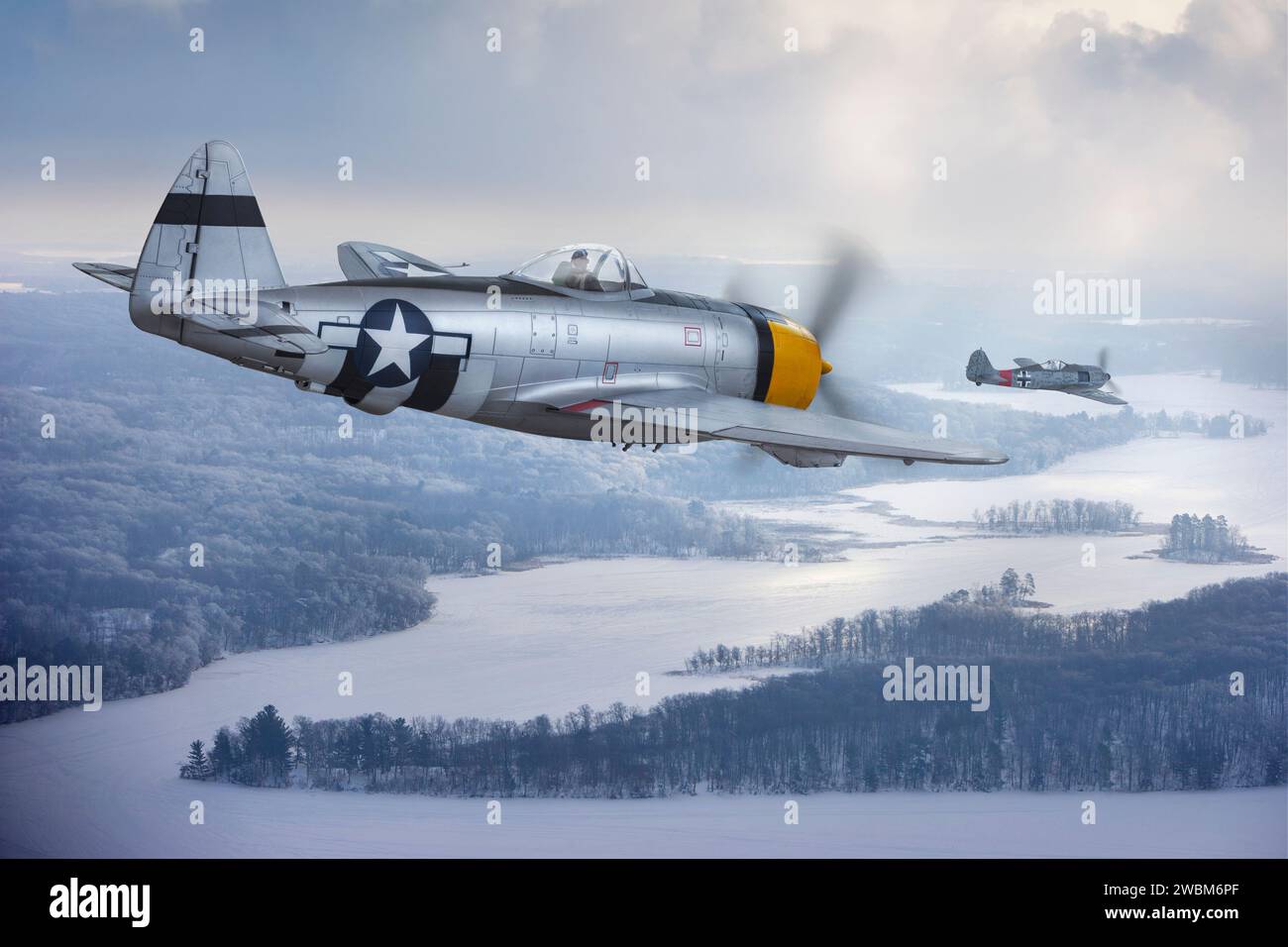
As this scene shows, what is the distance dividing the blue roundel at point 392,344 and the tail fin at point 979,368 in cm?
980

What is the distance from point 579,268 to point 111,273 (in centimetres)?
307

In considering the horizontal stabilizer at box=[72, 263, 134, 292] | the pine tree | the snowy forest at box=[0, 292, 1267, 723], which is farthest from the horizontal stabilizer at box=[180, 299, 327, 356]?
the pine tree

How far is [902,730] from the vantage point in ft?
128

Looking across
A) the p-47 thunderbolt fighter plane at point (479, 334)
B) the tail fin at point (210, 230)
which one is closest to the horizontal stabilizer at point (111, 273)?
the p-47 thunderbolt fighter plane at point (479, 334)

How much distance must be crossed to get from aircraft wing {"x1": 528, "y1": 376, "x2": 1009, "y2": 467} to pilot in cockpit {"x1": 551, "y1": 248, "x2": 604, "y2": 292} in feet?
2.45

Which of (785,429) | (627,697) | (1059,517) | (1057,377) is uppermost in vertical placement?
(1057,377)

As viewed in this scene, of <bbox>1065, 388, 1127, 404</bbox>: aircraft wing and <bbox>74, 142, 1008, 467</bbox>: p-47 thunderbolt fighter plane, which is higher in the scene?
<bbox>1065, 388, 1127, 404</bbox>: aircraft wing

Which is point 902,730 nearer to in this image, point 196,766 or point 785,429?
point 196,766

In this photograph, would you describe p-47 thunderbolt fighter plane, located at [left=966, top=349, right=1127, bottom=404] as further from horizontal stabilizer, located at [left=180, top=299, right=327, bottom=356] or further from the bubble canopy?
horizontal stabilizer, located at [left=180, top=299, right=327, bottom=356]

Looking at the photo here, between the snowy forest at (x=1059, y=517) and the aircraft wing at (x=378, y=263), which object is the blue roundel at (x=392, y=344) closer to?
the aircraft wing at (x=378, y=263)

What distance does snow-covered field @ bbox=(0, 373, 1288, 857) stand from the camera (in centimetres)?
3175

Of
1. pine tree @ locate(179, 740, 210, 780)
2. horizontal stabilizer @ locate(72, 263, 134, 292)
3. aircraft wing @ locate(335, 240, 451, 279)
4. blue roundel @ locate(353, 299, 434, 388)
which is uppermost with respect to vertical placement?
aircraft wing @ locate(335, 240, 451, 279)

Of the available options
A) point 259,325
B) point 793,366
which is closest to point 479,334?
point 259,325

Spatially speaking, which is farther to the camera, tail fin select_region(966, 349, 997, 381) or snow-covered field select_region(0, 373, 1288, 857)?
snow-covered field select_region(0, 373, 1288, 857)
